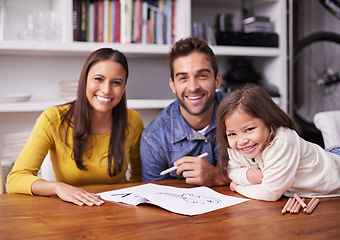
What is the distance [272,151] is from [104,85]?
0.89 m

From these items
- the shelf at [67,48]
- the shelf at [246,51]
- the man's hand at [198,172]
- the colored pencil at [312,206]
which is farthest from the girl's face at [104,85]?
the shelf at [246,51]

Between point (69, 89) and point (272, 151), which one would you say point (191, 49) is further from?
point (69, 89)

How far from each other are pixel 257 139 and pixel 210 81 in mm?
693

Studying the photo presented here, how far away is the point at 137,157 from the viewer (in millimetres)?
2023

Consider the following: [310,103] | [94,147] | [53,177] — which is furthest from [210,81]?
[310,103]

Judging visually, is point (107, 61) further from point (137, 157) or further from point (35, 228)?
point (35, 228)

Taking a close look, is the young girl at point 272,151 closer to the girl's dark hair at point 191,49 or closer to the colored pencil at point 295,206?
the colored pencil at point 295,206

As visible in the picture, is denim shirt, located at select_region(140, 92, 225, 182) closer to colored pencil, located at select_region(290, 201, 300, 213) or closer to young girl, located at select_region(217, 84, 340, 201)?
young girl, located at select_region(217, 84, 340, 201)

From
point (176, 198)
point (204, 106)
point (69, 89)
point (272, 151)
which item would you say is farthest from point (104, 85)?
point (69, 89)

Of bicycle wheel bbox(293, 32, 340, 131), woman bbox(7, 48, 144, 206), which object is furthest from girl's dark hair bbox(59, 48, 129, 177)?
bicycle wheel bbox(293, 32, 340, 131)

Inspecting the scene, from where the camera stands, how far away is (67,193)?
122 centimetres

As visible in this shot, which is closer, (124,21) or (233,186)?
(233,186)

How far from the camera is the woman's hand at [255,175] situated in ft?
4.20

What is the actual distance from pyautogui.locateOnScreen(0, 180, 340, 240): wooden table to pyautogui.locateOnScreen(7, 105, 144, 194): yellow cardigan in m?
0.39
